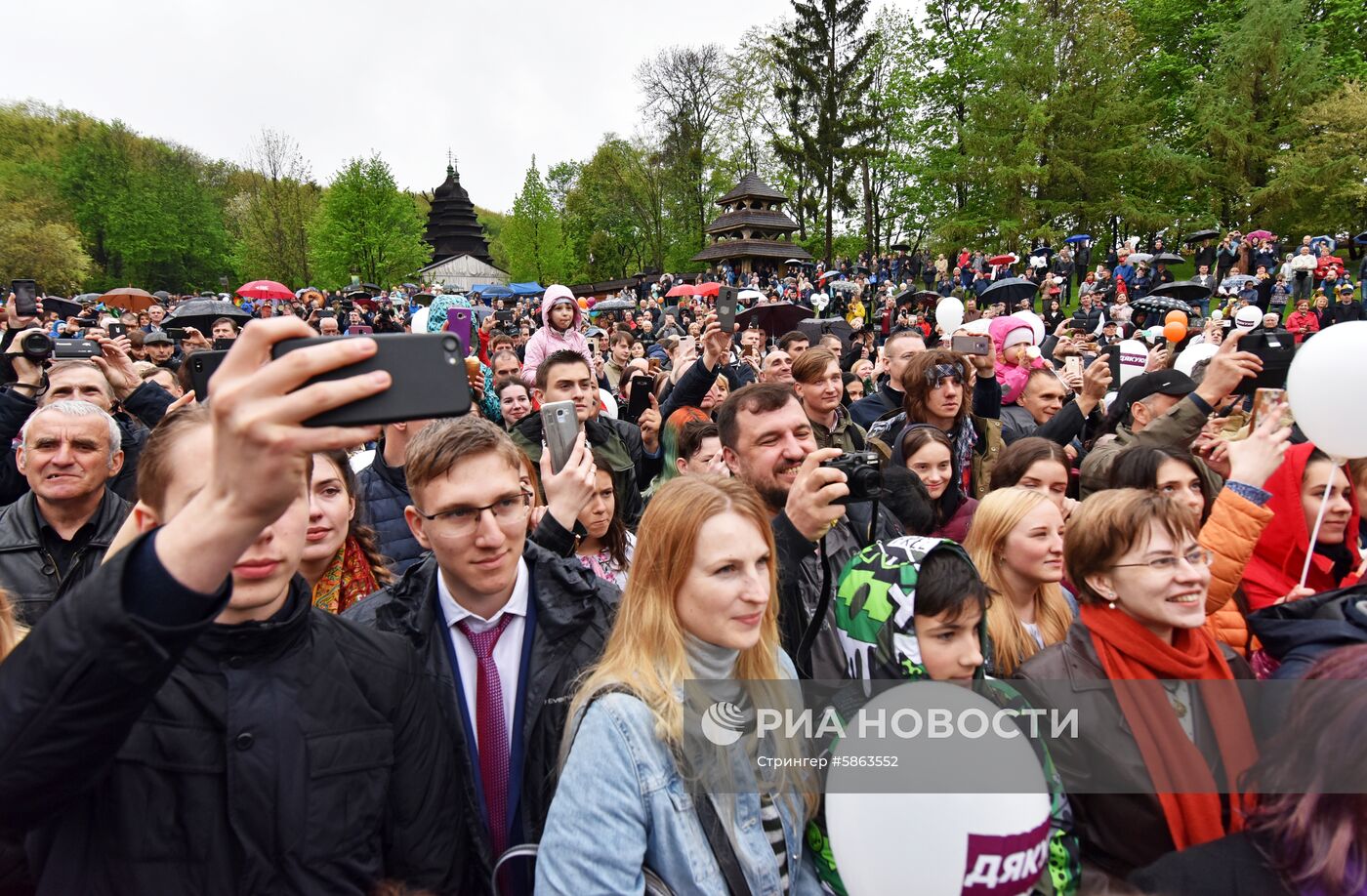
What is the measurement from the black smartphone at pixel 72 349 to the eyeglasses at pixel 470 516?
3.75 metres

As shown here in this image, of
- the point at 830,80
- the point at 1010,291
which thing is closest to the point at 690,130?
the point at 830,80

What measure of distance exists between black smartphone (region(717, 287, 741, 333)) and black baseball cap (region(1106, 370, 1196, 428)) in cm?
278

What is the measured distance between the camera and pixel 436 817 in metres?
1.73

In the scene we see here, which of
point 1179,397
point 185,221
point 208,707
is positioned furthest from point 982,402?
point 185,221

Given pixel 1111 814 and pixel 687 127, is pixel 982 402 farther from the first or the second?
pixel 687 127

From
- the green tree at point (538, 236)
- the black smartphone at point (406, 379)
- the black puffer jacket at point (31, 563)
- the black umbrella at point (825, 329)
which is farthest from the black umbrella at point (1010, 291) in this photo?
the green tree at point (538, 236)

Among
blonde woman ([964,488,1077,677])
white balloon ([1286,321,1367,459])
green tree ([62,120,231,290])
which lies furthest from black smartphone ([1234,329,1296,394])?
green tree ([62,120,231,290])

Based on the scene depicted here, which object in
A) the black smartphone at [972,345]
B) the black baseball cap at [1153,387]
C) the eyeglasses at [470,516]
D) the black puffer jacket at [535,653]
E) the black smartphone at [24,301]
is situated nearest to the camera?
the black puffer jacket at [535,653]

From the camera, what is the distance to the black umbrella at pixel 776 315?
1105 centimetres

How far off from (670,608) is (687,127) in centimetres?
5379

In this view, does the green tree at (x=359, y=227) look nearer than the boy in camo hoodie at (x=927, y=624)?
No

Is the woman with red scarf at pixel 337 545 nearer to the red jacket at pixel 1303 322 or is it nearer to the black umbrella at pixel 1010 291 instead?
the black umbrella at pixel 1010 291

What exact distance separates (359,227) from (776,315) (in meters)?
42.9

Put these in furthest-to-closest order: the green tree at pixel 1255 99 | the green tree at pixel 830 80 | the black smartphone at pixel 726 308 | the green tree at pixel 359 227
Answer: the green tree at pixel 359 227, the green tree at pixel 830 80, the green tree at pixel 1255 99, the black smartphone at pixel 726 308
